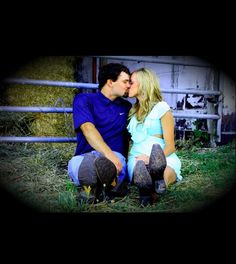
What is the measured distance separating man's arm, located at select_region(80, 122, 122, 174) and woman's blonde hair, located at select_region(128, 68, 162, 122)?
0.82 feet

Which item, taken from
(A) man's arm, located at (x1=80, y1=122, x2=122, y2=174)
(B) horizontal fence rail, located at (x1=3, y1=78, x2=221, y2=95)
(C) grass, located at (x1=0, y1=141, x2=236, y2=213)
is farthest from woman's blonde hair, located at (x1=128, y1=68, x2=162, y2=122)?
(B) horizontal fence rail, located at (x1=3, y1=78, x2=221, y2=95)

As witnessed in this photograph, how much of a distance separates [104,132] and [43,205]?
1.54 ft

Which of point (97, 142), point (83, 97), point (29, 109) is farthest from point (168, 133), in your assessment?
point (29, 109)

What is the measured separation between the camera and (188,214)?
1.71 metres

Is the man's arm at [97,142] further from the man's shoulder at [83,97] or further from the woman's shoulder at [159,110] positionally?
the woman's shoulder at [159,110]

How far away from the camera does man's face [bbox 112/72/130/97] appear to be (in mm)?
1896

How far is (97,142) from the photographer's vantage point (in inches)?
69.9

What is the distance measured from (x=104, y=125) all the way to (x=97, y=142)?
15 centimetres

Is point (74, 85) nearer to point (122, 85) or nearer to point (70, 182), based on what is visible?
point (122, 85)

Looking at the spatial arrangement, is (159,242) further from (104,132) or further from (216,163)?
(216,163)

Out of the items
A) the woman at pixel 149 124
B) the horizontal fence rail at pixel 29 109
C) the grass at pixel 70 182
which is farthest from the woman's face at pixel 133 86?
the horizontal fence rail at pixel 29 109

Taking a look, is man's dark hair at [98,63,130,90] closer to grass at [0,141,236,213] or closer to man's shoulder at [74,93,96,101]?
man's shoulder at [74,93,96,101]

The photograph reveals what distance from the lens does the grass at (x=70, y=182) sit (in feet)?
5.65

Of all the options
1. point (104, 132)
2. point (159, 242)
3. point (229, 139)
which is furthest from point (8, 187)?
point (229, 139)
